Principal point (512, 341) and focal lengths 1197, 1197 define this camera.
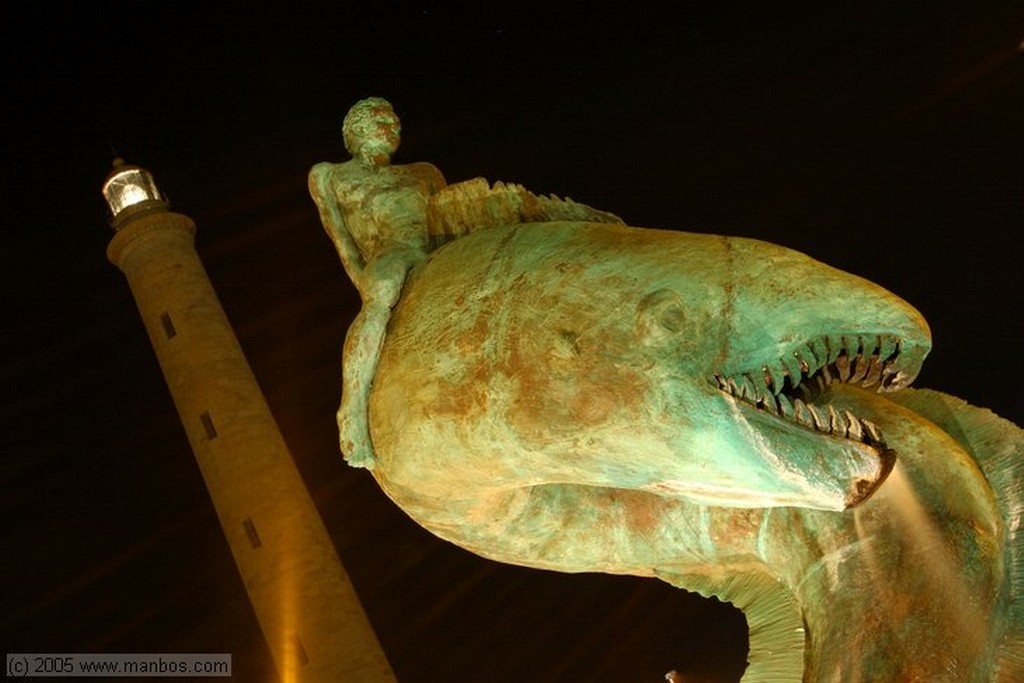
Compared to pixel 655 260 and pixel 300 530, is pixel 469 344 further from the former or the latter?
pixel 300 530

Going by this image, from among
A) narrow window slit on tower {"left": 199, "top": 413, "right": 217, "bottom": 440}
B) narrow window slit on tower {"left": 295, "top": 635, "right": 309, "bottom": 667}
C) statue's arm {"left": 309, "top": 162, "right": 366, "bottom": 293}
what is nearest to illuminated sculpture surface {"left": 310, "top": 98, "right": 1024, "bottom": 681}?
statue's arm {"left": 309, "top": 162, "right": 366, "bottom": 293}

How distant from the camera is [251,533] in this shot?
20.9 m

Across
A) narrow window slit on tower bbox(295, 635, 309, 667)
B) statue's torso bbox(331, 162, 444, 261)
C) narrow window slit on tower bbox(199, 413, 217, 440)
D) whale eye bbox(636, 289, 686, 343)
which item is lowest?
whale eye bbox(636, 289, 686, 343)

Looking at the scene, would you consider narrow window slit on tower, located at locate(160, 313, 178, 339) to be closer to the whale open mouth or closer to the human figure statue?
the human figure statue

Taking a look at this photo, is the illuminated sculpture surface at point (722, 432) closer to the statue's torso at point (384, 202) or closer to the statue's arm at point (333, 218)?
the statue's torso at point (384, 202)

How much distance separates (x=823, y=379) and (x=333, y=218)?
1.80 meters

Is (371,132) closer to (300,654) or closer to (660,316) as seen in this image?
(660,316)

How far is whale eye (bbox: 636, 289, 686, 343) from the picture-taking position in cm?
272

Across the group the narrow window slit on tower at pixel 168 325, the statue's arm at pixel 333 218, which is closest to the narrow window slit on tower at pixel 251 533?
the narrow window slit on tower at pixel 168 325

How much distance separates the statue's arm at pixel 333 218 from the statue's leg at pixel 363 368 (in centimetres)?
52

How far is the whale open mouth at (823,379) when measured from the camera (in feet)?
8.68

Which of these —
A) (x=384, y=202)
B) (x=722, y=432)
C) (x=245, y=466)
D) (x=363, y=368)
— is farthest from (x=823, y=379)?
(x=245, y=466)

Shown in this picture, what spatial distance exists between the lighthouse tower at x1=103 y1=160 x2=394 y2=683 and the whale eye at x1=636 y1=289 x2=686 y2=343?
17523mm

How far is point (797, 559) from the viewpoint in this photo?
296 cm
